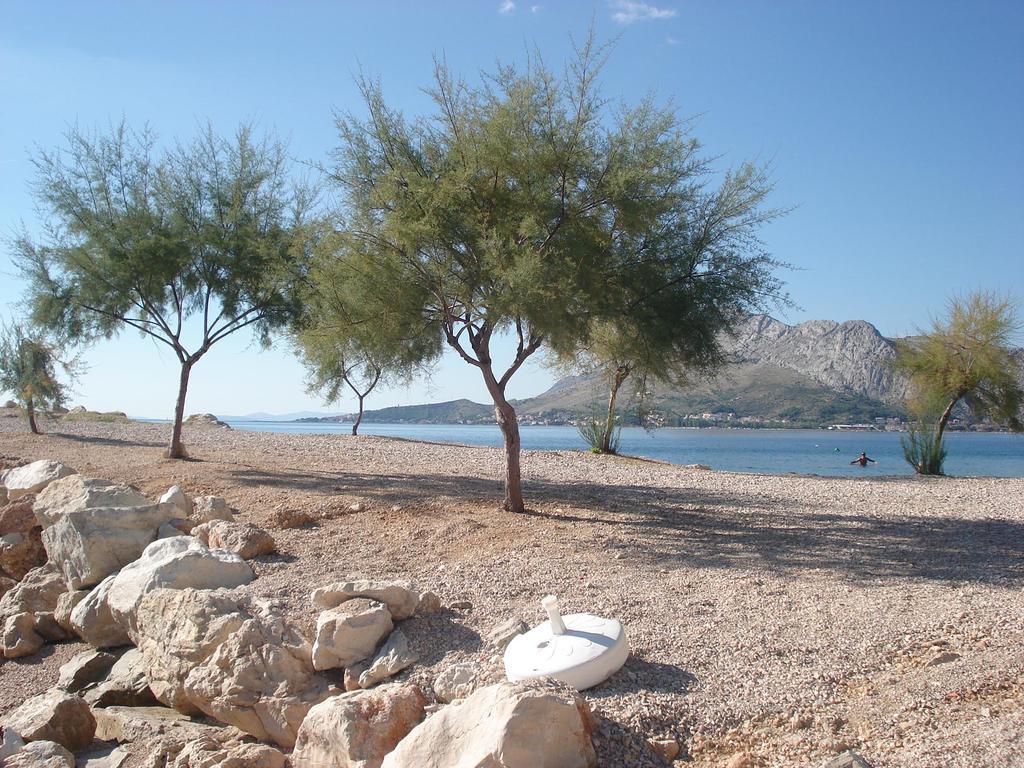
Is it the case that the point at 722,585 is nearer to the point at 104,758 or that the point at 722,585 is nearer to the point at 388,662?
the point at 388,662

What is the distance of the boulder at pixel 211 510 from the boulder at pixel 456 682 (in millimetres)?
5520

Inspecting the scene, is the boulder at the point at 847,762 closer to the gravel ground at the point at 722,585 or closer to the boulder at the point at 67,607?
the gravel ground at the point at 722,585

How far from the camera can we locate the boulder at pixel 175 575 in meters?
7.04

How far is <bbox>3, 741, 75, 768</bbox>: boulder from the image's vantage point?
4.97 metres

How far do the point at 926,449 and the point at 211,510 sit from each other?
1746 centimetres

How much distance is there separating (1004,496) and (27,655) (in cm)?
1433

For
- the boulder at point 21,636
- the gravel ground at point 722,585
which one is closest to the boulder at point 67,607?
the boulder at point 21,636

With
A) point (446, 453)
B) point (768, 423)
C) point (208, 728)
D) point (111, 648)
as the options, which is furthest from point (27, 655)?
point (768, 423)

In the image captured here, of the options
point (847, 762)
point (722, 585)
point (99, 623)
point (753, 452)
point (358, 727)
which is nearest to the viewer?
point (847, 762)

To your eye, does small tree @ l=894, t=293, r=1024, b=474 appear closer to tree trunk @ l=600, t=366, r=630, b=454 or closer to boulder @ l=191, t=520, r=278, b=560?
tree trunk @ l=600, t=366, r=630, b=454

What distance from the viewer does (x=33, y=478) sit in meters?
11.6

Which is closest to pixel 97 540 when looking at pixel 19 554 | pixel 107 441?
pixel 19 554

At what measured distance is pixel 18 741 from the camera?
17.1 feet

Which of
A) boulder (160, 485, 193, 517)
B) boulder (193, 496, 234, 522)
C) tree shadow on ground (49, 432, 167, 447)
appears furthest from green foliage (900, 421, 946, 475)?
tree shadow on ground (49, 432, 167, 447)
